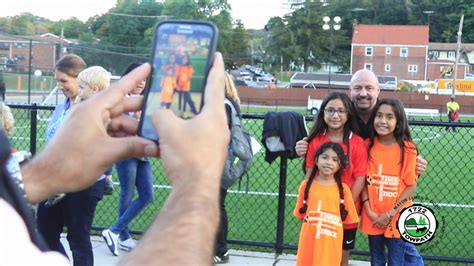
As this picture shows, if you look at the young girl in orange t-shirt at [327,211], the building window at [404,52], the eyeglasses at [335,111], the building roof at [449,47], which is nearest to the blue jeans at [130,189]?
the young girl in orange t-shirt at [327,211]

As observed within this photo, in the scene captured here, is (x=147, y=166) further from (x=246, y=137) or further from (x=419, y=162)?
(x=419, y=162)

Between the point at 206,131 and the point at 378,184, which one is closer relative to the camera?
the point at 206,131

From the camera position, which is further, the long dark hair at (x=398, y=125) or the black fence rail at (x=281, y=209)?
the black fence rail at (x=281, y=209)

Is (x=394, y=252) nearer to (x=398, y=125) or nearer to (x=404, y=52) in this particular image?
(x=398, y=125)

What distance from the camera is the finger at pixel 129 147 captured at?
4.77 ft

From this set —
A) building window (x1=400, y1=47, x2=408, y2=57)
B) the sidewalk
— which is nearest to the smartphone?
the sidewalk

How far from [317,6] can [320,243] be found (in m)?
99.2

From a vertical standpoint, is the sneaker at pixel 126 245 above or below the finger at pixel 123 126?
below

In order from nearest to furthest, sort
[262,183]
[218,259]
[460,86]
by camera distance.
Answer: [218,259]
[262,183]
[460,86]

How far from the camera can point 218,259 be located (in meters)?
5.62

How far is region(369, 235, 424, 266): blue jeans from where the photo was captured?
15.0 ft

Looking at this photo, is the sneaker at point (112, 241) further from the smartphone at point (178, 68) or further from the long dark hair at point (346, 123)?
the smartphone at point (178, 68)

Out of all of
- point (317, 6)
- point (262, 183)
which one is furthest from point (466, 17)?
point (262, 183)

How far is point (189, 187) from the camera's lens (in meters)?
1.19
